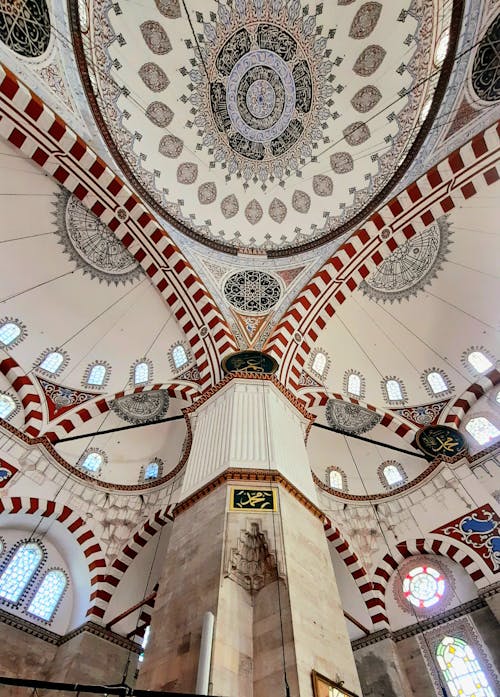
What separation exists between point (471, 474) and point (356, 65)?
8788mm

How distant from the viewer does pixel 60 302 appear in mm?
8664

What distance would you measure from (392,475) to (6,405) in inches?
328

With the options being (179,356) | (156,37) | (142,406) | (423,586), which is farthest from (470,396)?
(156,37)

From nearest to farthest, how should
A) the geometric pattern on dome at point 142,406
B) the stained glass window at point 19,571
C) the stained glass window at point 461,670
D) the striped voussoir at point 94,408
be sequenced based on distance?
1. the stained glass window at point 461,670
2. the stained glass window at point 19,571
3. the striped voussoir at point 94,408
4. the geometric pattern on dome at point 142,406

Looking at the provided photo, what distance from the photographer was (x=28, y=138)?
22.1 ft

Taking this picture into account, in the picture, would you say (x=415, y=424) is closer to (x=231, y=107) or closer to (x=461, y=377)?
(x=461, y=377)

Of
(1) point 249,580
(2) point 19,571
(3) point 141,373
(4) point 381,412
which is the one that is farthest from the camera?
(4) point 381,412

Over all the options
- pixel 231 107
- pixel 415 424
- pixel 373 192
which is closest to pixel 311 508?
pixel 415 424

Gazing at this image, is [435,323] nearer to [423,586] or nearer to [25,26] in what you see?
[423,586]

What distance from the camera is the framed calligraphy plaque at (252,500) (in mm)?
4383

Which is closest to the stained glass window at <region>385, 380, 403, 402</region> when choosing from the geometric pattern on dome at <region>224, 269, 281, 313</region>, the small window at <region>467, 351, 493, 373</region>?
the small window at <region>467, 351, 493, 373</region>

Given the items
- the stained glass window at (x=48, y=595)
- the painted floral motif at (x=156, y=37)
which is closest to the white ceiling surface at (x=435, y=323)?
the painted floral motif at (x=156, y=37)

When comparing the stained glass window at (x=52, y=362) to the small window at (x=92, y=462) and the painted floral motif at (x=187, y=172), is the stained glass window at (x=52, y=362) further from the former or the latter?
the painted floral motif at (x=187, y=172)

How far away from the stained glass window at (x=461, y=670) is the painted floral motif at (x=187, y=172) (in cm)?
1021
